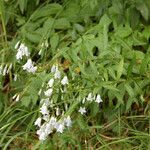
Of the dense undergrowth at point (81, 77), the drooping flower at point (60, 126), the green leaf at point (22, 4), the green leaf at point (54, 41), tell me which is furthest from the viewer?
the green leaf at point (22, 4)

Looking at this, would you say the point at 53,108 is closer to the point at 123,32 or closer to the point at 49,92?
the point at 49,92

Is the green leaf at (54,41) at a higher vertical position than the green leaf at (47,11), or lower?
lower

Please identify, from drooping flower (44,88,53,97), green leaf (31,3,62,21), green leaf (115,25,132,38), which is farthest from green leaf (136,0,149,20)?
drooping flower (44,88,53,97)

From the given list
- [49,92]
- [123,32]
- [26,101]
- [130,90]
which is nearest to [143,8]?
[123,32]

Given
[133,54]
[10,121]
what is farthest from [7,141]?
[133,54]

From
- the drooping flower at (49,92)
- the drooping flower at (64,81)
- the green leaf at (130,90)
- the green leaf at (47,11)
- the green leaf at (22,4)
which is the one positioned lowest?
the green leaf at (130,90)

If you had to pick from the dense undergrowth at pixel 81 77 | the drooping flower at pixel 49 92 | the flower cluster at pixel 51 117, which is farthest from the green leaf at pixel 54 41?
the drooping flower at pixel 49 92

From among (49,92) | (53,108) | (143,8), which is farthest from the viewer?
(143,8)

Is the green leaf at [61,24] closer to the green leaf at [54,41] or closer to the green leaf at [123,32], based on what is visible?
the green leaf at [54,41]

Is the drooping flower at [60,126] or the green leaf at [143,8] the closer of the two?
the drooping flower at [60,126]
